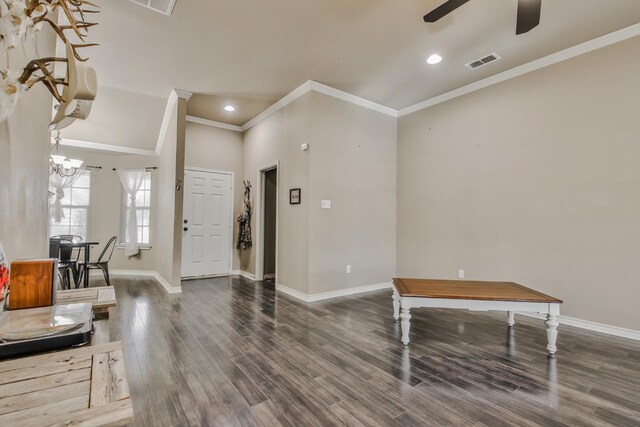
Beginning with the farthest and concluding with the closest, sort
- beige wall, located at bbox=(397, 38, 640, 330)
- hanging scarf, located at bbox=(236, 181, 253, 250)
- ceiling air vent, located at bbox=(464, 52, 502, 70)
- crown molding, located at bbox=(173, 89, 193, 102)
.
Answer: hanging scarf, located at bbox=(236, 181, 253, 250)
crown molding, located at bbox=(173, 89, 193, 102)
ceiling air vent, located at bbox=(464, 52, 502, 70)
beige wall, located at bbox=(397, 38, 640, 330)

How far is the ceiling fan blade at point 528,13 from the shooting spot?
2.08m

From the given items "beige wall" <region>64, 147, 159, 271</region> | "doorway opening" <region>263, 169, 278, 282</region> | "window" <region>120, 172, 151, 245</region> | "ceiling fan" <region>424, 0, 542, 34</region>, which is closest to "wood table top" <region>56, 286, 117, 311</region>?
"ceiling fan" <region>424, 0, 542, 34</region>

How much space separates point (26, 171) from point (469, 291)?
3.18 m

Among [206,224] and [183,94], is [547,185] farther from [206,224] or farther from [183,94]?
[206,224]

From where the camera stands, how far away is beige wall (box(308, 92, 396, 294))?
4230mm

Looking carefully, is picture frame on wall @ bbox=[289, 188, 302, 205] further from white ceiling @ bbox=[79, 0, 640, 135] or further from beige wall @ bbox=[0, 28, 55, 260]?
beige wall @ bbox=[0, 28, 55, 260]

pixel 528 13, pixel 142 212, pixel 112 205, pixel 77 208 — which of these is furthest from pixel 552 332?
pixel 77 208

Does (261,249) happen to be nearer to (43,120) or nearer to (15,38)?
(43,120)

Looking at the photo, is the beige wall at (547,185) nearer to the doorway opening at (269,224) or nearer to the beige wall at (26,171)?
the doorway opening at (269,224)

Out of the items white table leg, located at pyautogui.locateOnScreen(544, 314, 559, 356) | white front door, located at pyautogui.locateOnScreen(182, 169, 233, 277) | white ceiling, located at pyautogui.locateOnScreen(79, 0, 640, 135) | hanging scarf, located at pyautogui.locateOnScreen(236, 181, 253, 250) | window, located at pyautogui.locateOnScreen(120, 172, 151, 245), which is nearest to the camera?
Result: white table leg, located at pyautogui.locateOnScreen(544, 314, 559, 356)

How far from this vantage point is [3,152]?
120 centimetres

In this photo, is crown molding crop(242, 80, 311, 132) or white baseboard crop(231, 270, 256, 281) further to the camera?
white baseboard crop(231, 270, 256, 281)

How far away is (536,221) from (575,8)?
211 cm

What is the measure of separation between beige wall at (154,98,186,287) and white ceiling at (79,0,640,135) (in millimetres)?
568
